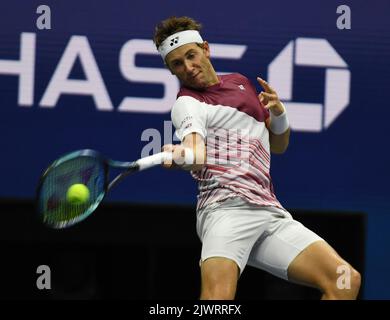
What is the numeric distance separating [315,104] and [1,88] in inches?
63.9

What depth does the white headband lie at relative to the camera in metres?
5.23

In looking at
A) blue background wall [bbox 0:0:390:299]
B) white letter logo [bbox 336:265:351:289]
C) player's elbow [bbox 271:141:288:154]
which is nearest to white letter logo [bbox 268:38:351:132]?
blue background wall [bbox 0:0:390:299]

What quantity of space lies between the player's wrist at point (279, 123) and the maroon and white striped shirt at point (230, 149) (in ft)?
0.29

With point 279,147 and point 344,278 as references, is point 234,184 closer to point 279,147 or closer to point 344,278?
point 279,147

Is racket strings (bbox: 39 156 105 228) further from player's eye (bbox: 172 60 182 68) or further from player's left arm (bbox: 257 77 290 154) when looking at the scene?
player's left arm (bbox: 257 77 290 154)

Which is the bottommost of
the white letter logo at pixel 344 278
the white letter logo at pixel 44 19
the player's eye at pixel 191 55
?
the white letter logo at pixel 344 278

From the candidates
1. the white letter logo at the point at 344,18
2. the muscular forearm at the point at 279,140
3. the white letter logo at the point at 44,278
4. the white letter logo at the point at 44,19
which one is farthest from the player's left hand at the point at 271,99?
the white letter logo at the point at 44,278

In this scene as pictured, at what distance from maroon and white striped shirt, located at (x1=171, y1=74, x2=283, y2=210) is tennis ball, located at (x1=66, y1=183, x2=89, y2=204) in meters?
0.51

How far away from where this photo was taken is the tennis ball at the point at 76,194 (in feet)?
15.6

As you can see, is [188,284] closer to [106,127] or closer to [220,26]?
[106,127]

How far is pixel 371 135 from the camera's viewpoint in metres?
6.58

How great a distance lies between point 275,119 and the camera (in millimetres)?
5277

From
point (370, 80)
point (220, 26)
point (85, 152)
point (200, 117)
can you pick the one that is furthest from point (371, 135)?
point (85, 152)

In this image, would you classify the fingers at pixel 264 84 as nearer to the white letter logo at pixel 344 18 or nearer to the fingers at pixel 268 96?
the fingers at pixel 268 96
